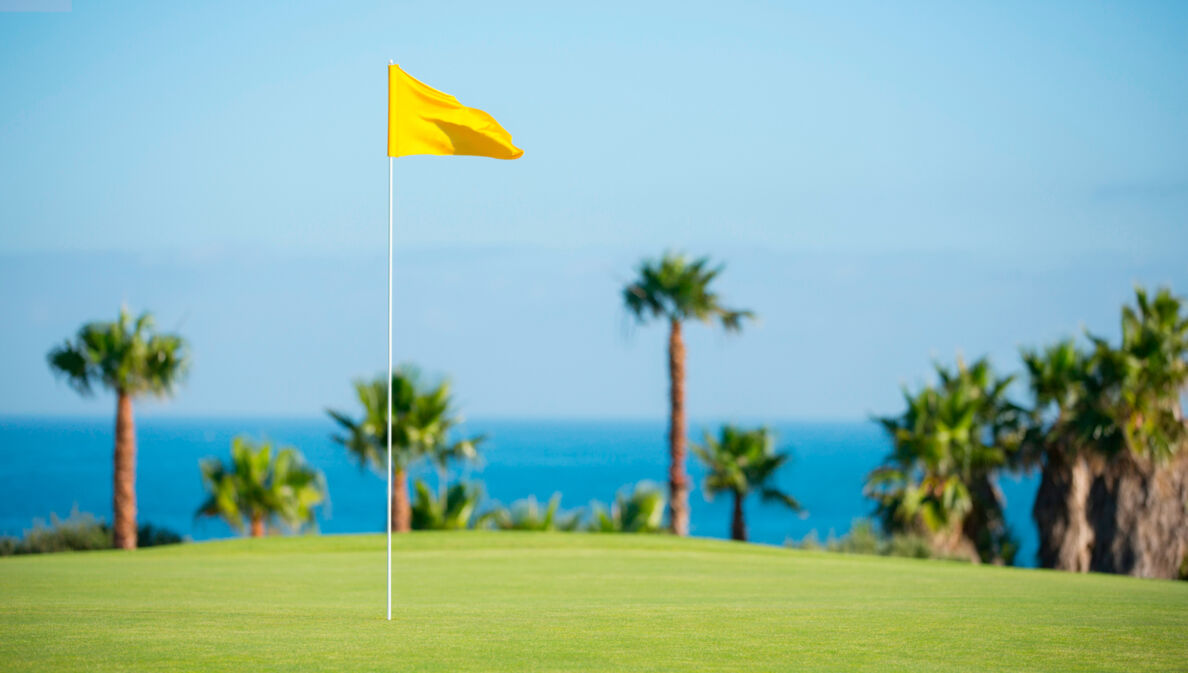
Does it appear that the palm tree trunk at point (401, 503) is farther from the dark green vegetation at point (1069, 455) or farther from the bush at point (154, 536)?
the dark green vegetation at point (1069, 455)

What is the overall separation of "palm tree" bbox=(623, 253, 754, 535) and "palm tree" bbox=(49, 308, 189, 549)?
1304 centimetres

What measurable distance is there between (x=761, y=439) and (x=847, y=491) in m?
93.4

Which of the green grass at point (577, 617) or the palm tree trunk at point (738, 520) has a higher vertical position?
the green grass at point (577, 617)

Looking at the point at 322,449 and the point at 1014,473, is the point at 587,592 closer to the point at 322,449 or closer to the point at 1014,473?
the point at 1014,473

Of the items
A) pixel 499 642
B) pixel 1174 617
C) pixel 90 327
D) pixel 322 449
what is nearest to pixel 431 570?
pixel 499 642

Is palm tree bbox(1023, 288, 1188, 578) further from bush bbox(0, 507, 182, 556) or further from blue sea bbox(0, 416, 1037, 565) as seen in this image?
blue sea bbox(0, 416, 1037, 565)

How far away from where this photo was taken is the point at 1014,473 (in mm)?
30594

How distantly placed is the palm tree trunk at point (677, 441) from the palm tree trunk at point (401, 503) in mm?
7313

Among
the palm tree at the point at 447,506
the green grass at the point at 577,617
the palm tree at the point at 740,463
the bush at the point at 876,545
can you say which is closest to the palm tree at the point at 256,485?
the palm tree at the point at 447,506

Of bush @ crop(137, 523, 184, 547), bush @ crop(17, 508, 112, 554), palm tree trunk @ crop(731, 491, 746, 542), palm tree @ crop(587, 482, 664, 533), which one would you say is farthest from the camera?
palm tree trunk @ crop(731, 491, 746, 542)

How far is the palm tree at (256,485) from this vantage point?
29.7 metres

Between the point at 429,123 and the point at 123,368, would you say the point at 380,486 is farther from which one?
the point at 429,123

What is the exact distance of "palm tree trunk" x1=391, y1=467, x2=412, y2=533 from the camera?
29.9 metres

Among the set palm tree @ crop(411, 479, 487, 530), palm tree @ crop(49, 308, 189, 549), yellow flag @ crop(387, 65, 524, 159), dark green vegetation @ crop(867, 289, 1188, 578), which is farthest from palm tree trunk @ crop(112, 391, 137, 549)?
yellow flag @ crop(387, 65, 524, 159)
